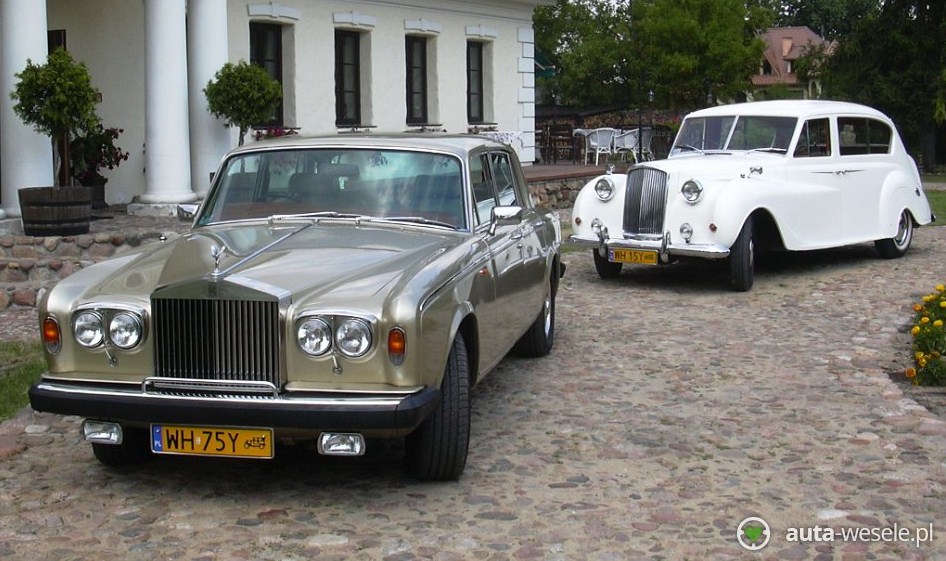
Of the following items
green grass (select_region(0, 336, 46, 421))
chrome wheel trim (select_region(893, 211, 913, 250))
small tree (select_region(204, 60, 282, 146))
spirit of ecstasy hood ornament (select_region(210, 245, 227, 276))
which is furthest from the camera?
small tree (select_region(204, 60, 282, 146))

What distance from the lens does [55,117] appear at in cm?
1104

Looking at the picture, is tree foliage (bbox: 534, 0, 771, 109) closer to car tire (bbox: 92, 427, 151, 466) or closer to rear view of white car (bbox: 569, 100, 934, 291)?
rear view of white car (bbox: 569, 100, 934, 291)

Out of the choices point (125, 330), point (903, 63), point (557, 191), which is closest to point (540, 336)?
point (125, 330)

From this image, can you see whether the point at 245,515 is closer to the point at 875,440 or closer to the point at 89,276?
the point at 89,276

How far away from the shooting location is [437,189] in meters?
6.11

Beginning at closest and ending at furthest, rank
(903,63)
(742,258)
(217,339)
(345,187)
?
(217,339)
(345,187)
(742,258)
(903,63)

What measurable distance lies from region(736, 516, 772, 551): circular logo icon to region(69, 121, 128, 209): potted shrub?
33.3 ft

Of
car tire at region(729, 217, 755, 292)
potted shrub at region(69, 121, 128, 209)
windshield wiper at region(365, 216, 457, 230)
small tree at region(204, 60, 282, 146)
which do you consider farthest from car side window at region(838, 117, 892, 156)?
potted shrub at region(69, 121, 128, 209)

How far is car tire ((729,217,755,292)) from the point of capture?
10.6 meters

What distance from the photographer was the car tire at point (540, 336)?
7848 millimetres

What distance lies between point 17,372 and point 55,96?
14.3ft

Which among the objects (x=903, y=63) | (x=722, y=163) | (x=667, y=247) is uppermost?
(x=903, y=63)

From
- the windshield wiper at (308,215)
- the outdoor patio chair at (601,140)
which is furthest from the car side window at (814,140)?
the outdoor patio chair at (601,140)

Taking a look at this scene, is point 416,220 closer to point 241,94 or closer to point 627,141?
point 241,94
